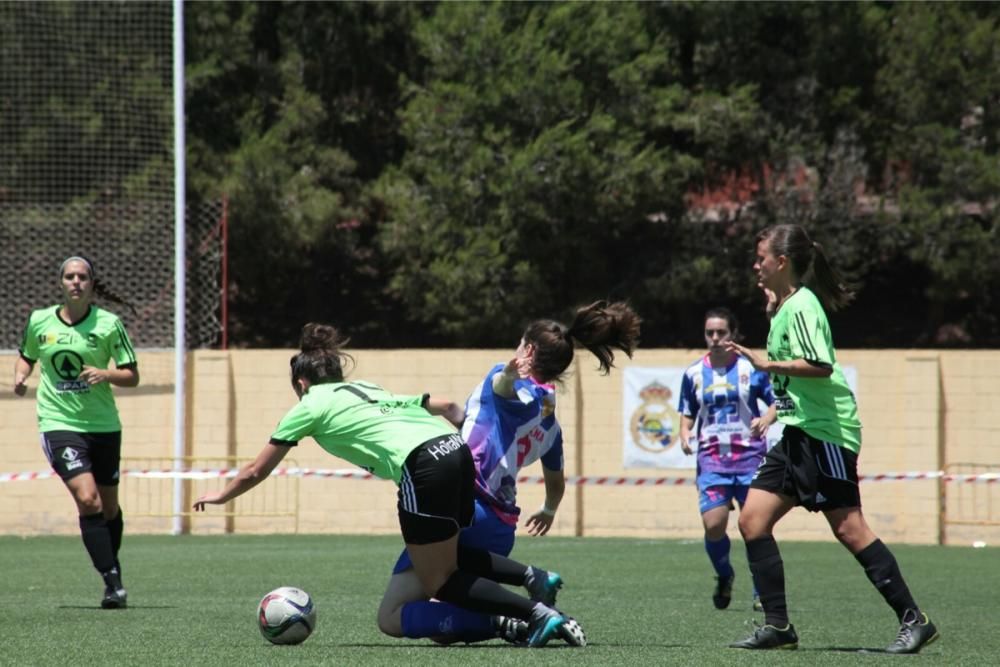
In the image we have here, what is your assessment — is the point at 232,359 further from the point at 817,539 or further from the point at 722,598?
the point at 722,598

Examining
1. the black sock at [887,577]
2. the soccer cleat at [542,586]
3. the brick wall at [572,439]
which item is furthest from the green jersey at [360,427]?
the brick wall at [572,439]

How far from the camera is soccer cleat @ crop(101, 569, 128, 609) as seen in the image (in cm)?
918

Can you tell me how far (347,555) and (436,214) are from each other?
10.2 meters

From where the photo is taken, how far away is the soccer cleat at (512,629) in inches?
276

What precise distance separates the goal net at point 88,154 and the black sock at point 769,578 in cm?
1398

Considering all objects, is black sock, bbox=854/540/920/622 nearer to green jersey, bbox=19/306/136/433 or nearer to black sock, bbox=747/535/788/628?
black sock, bbox=747/535/788/628

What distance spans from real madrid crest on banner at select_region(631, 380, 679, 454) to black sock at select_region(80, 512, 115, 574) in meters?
9.19

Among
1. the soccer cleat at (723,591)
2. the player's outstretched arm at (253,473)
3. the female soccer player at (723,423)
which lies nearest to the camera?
the player's outstretched arm at (253,473)

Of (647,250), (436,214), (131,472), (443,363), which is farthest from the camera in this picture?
(647,250)

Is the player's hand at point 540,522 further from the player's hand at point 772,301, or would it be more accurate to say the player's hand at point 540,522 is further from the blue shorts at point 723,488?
the blue shorts at point 723,488

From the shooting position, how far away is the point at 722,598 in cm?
991

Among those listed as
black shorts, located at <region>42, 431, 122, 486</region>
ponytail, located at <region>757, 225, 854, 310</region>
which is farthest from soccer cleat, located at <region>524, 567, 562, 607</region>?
black shorts, located at <region>42, 431, 122, 486</region>

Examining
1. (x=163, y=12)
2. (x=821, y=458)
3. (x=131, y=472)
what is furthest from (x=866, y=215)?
(x=821, y=458)

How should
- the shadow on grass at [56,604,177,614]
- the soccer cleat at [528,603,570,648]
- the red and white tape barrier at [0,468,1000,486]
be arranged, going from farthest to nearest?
the red and white tape barrier at [0,468,1000,486] < the shadow on grass at [56,604,177,614] < the soccer cleat at [528,603,570,648]
